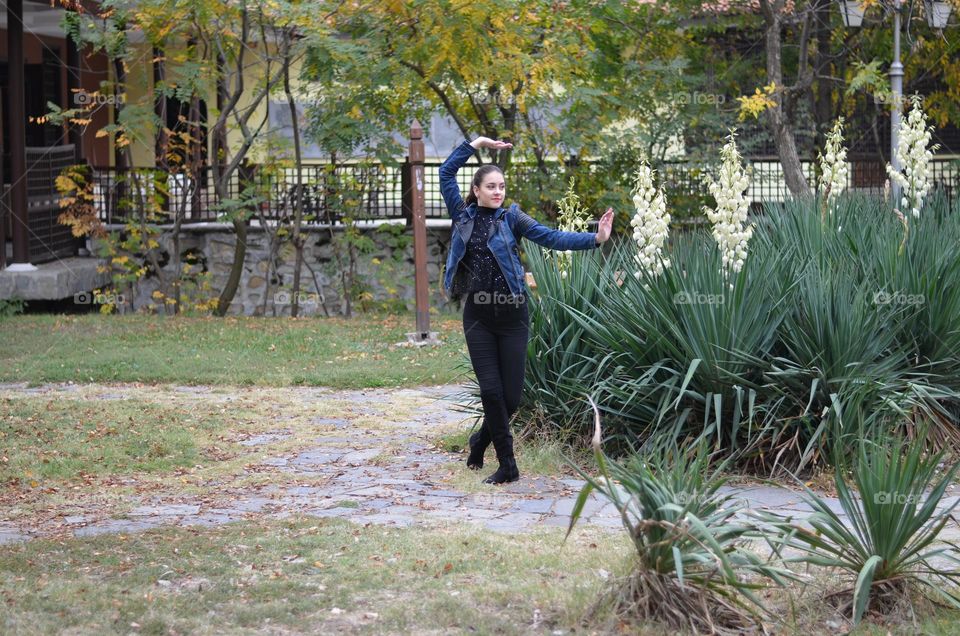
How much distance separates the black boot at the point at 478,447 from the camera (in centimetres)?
732

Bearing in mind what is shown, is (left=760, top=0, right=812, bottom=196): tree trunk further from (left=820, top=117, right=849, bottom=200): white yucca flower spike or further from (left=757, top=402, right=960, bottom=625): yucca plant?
(left=757, top=402, right=960, bottom=625): yucca plant

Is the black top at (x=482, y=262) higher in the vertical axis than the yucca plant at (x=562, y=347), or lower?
higher

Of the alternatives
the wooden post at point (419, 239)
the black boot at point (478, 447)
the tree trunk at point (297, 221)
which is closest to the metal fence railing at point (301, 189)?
the tree trunk at point (297, 221)

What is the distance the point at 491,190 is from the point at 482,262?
0.41 metres

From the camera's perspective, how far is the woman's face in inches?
276

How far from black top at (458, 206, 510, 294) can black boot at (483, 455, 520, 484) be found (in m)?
0.97

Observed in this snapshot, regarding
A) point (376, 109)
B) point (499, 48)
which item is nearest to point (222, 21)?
point (376, 109)

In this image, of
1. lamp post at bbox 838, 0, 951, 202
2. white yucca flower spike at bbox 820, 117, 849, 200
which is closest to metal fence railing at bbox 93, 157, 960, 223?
lamp post at bbox 838, 0, 951, 202

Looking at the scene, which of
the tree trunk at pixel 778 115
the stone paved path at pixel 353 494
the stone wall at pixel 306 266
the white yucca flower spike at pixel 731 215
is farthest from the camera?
the stone wall at pixel 306 266

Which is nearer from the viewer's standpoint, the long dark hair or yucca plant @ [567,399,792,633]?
yucca plant @ [567,399,792,633]

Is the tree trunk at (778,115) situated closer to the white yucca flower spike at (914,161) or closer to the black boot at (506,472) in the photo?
the white yucca flower spike at (914,161)

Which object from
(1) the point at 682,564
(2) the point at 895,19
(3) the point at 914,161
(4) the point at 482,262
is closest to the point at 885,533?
(1) the point at 682,564

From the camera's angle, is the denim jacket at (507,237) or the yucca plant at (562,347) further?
the yucca plant at (562,347)

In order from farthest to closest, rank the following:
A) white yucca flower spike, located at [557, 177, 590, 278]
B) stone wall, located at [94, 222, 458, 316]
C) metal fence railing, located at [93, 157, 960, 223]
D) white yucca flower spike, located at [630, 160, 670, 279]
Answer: stone wall, located at [94, 222, 458, 316] < metal fence railing, located at [93, 157, 960, 223] < white yucca flower spike, located at [557, 177, 590, 278] < white yucca flower spike, located at [630, 160, 670, 279]
